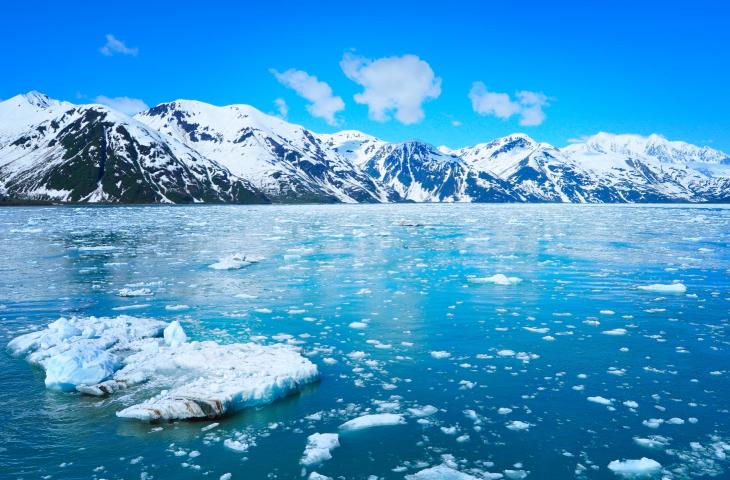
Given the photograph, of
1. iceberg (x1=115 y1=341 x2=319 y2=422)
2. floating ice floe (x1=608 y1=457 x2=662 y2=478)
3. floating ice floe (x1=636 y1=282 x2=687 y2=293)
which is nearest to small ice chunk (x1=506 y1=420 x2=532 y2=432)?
floating ice floe (x1=608 y1=457 x2=662 y2=478)

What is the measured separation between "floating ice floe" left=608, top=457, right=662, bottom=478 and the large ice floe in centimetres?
730

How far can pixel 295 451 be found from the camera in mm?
9727

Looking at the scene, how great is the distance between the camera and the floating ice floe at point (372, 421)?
10727 mm

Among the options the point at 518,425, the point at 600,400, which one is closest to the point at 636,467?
the point at 518,425

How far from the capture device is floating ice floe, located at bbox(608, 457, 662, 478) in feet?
28.9

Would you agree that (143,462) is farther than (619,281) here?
No

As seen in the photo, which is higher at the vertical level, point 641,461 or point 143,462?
point 641,461

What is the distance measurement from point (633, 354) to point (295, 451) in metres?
11.0

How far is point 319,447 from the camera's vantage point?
9.78 meters

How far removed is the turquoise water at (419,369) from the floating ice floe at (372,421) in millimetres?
262

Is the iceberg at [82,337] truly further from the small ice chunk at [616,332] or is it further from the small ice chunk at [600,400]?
the small ice chunk at [616,332]

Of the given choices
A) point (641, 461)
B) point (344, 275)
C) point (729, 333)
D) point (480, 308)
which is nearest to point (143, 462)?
point (641, 461)

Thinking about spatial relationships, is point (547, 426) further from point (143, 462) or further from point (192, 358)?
point (192, 358)

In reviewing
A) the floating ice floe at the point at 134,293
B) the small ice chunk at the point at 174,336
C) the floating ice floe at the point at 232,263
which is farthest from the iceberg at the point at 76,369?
the floating ice floe at the point at 232,263
